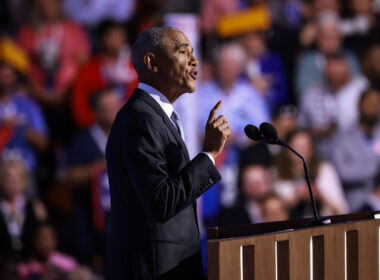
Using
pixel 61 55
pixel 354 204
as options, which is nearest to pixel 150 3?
pixel 61 55

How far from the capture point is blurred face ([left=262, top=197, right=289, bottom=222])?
5.54 m

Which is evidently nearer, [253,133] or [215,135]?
[215,135]

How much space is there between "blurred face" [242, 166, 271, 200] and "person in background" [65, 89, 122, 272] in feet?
4.31

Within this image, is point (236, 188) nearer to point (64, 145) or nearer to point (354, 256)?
point (64, 145)

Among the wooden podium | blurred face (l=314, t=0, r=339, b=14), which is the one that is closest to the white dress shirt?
the wooden podium

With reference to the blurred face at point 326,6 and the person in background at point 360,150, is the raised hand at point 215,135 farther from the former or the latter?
the blurred face at point 326,6

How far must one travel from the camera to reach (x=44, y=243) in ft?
16.9

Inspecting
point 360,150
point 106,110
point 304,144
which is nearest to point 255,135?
point 106,110

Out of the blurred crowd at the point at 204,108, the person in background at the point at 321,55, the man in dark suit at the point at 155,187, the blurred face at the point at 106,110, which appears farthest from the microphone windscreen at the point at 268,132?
the person in background at the point at 321,55

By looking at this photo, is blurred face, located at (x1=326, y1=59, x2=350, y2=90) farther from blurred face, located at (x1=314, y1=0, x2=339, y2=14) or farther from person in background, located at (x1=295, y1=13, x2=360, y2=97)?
blurred face, located at (x1=314, y1=0, x2=339, y2=14)

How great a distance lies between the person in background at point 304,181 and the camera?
225 inches

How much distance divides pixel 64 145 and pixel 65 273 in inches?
46.1

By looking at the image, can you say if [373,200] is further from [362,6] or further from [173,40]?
[173,40]

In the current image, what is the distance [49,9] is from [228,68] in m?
1.81
